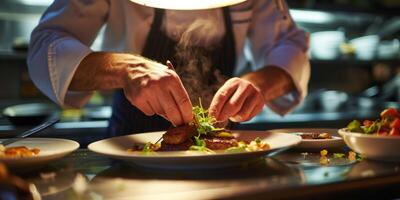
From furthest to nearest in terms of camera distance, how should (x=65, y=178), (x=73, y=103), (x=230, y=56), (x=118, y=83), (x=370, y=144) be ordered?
(x=230, y=56) < (x=73, y=103) < (x=118, y=83) < (x=370, y=144) < (x=65, y=178)

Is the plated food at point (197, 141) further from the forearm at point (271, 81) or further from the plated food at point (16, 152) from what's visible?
the forearm at point (271, 81)

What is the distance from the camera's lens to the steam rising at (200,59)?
159 centimetres

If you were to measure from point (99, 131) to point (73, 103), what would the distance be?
1.16m

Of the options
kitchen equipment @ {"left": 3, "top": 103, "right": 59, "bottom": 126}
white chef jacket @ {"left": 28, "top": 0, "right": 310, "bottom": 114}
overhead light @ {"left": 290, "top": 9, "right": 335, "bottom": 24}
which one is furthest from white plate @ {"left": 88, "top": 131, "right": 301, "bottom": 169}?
overhead light @ {"left": 290, "top": 9, "right": 335, "bottom": 24}

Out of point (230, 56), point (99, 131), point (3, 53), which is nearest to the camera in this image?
point (230, 56)

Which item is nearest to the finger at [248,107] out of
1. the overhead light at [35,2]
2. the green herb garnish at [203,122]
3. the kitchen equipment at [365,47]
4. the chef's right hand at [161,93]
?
the green herb garnish at [203,122]

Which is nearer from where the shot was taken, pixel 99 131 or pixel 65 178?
pixel 65 178

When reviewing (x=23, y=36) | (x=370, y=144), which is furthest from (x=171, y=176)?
(x=23, y=36)

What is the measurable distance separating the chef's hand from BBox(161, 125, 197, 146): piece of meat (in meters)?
0.03

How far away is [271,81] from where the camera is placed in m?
1.64

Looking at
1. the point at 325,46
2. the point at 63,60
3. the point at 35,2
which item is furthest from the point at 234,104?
the point at 325,46

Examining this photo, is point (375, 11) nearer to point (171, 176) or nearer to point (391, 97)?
point (391, 97)

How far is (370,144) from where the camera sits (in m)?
1.03

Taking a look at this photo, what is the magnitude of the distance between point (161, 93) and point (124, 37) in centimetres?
68
